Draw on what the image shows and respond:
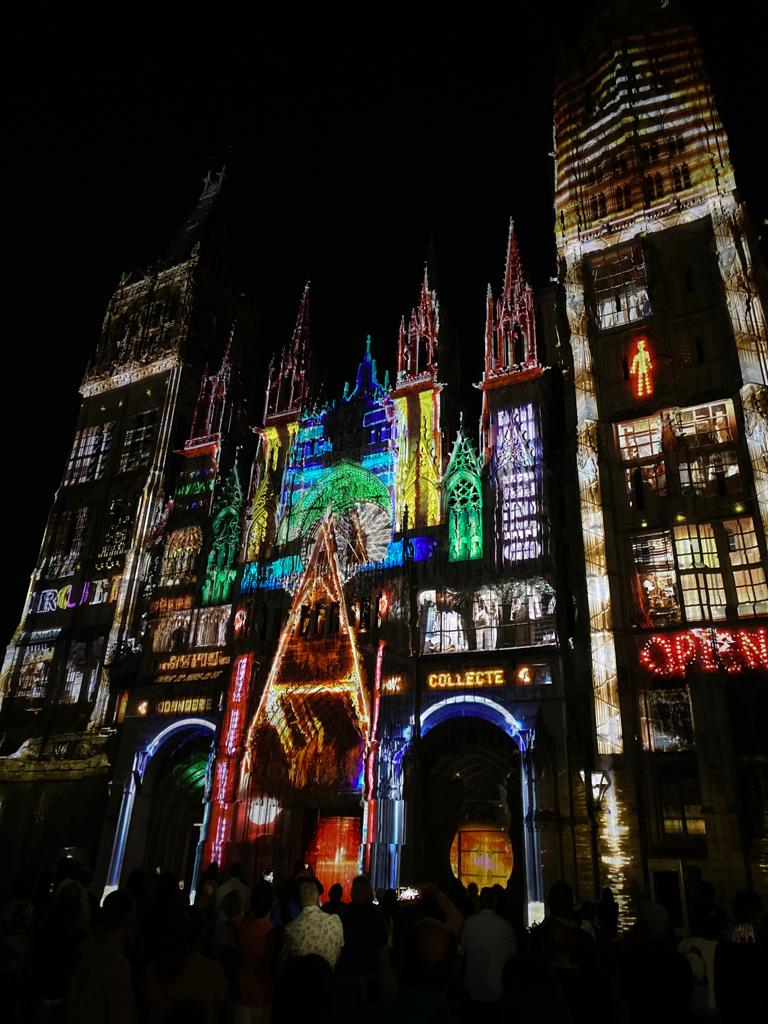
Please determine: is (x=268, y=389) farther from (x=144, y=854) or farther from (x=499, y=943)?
(x=499, y=943)

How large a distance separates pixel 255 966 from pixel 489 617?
24.2 metres

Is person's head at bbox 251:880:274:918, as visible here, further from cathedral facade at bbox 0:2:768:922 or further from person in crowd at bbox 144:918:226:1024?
cathedral facade at bbox 0:2:768:922

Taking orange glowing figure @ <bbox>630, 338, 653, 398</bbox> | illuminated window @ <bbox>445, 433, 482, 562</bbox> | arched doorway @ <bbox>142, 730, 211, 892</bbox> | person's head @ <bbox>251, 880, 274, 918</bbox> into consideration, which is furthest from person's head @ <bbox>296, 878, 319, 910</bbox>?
arched doorway @ <bbox>142, 730, 211, 892</bbox>

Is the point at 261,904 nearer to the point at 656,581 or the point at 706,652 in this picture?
the point at 706,652

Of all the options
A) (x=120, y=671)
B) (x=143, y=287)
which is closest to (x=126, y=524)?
(x=120, y=671)

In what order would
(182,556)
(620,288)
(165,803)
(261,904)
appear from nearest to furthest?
(261,904)
(620,288)
(165,803)
(182,556)

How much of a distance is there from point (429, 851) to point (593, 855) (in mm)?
7969

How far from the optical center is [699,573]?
2792cm

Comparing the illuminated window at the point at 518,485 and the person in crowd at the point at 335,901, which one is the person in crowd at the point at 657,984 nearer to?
the person in crowd at the point at 335,901

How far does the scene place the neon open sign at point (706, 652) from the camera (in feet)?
84.0

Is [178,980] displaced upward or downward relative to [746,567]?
downward

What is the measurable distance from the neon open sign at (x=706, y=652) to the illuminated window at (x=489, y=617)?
396 cm

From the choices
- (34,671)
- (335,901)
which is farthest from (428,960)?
(34,671)

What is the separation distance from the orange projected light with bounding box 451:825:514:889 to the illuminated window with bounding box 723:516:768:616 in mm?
15500
